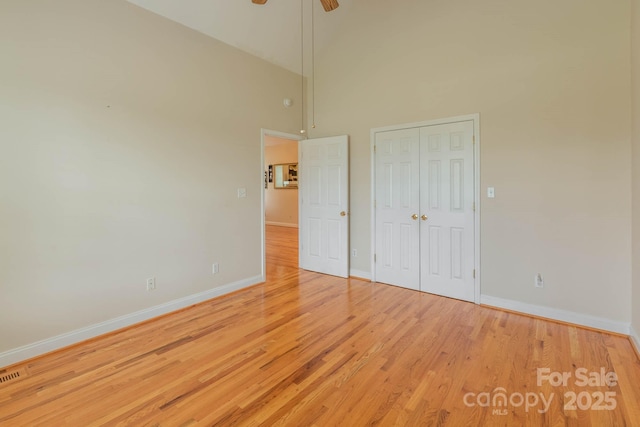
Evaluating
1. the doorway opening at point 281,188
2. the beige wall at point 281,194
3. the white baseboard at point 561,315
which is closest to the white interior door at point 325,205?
the white baseboard at point 561,315

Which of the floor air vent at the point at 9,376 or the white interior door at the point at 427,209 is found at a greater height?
the white interior door at the point at 427,209

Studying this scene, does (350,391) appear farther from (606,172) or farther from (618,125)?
(618,125)

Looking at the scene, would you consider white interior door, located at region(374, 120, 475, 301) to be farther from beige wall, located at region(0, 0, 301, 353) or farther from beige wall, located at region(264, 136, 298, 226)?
beige wall, located at region(264, 136, 298, 226)

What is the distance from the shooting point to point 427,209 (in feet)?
12.2

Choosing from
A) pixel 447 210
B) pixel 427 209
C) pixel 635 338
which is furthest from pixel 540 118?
pixel 635 338

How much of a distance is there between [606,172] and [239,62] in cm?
403

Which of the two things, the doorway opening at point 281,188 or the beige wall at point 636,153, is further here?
the doorway opening at point 281,188

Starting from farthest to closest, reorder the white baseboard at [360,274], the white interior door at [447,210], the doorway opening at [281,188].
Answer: the doorway opening at [281,188], the white baseboard at [360,274], the white interior door at [447,210]

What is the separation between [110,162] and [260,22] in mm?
2394

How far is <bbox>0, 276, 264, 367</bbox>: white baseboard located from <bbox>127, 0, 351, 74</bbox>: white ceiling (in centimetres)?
298

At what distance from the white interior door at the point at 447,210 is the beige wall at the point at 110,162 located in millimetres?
2308

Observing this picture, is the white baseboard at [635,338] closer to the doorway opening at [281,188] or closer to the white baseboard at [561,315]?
the white baseboard at [561,315]

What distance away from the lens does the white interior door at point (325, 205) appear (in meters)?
4.41

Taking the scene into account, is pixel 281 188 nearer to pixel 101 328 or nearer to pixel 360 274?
pixel 360 274
